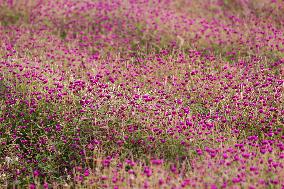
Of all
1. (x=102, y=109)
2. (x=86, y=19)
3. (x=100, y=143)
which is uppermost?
(x=86, y=19)

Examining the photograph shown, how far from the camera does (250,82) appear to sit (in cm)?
613

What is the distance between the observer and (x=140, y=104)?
5164 millimetres

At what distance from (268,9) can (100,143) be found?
7.08 m

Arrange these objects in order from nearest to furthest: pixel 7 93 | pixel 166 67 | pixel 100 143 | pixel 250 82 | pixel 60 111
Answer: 1. pixel 100 143
2. pixel 60 111
3. pixel 7 93
4. pixel 250 82
5. pixel 166 67

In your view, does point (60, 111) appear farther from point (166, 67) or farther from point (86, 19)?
point (86, 19)

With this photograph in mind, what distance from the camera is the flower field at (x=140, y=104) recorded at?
13.4 feet

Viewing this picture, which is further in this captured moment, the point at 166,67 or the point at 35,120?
the point at 166,67

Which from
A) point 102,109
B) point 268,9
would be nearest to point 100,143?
point 102,109

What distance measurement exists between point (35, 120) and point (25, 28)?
4473 millimetres

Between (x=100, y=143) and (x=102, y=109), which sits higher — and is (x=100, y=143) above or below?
below

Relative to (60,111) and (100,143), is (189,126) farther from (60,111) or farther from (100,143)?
(60,111)

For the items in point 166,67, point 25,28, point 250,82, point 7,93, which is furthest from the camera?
point 25,28

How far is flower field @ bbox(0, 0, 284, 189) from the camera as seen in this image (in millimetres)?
4074

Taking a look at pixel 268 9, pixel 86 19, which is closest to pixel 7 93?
pixel 86 19
